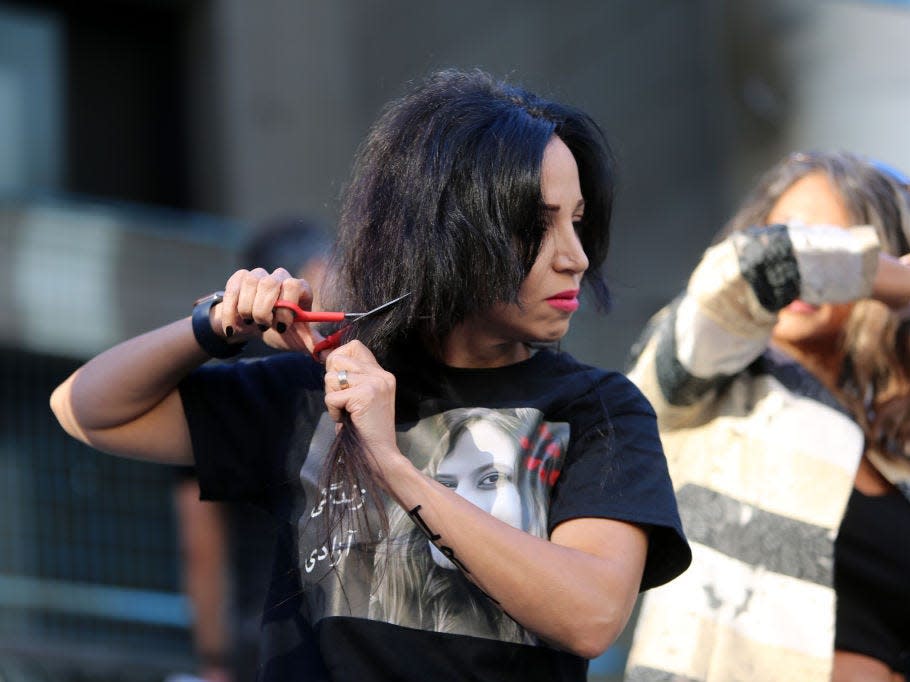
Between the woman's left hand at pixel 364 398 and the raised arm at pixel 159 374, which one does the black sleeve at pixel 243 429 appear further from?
the woman's left hand at pixel 364 398

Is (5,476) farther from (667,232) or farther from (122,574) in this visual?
(667,232)

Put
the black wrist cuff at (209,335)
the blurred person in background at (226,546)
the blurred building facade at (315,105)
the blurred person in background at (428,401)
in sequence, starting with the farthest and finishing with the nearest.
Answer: the blurred building facade at (315,105) < the blurred person in background at (226,546) < the black wrist cuff at (209,335) < the blurred person in background at (428,401)

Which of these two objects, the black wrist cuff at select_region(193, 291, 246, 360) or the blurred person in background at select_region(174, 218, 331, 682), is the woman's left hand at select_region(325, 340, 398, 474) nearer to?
the black wrist cuff at select_region(193, 291, 246, 360)

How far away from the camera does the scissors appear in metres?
2.16

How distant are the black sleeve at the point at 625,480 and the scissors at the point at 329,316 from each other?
0.35m

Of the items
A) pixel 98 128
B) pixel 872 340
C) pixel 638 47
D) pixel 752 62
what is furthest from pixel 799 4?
pixel 872 340

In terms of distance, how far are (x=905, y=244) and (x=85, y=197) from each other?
8810mm

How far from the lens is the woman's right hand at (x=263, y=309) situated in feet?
7.09

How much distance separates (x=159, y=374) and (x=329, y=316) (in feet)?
1.09

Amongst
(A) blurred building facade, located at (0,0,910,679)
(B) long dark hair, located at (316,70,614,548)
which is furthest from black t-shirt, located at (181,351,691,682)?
(A) blurred building facade, located at (0,0,910,679)

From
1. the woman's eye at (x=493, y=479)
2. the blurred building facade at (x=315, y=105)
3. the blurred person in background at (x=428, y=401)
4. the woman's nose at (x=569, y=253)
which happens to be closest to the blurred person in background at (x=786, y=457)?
the blurred person in background at (x=428, y=401)

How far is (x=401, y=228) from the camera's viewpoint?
7.13ft

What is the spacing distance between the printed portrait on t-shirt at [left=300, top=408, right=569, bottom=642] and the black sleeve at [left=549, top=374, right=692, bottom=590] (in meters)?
0.04

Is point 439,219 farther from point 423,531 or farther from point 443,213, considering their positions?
point 423,531
